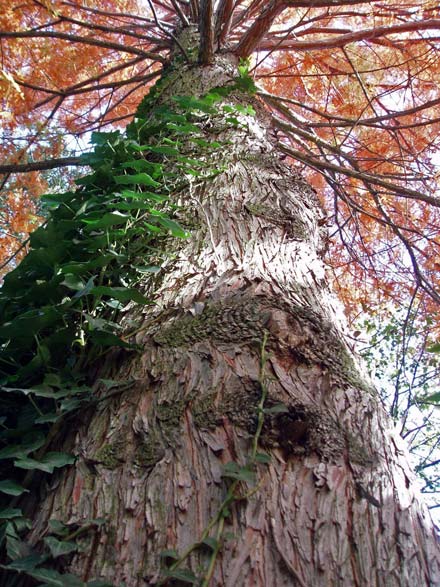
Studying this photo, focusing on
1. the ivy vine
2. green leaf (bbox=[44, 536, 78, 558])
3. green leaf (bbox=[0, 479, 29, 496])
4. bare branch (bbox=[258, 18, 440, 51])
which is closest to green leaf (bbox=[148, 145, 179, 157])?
the ivy vine

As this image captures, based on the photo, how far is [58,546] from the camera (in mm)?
949

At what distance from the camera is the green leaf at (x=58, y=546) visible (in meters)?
0.94

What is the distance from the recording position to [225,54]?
3178 millimetres

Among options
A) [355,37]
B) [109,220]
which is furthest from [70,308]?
[355,37]

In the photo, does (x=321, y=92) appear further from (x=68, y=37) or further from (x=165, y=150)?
(x=165, y=150)

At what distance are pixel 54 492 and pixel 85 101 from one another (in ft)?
16.8

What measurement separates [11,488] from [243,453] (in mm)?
484

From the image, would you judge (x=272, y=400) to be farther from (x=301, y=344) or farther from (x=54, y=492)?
(x=54, y=492)

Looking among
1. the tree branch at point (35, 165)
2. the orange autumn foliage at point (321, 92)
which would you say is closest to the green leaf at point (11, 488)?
the tree branch at point (35, 165)

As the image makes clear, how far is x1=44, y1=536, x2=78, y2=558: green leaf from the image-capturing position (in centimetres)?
94

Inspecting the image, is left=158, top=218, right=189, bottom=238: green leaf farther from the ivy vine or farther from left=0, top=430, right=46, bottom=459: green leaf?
left=0, top=430, right=46, bottom=459: green leaf

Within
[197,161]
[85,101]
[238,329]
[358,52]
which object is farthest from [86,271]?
[85,101]

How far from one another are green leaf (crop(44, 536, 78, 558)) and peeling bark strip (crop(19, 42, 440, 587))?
0.02m

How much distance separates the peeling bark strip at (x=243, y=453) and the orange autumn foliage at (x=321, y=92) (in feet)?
6.18
